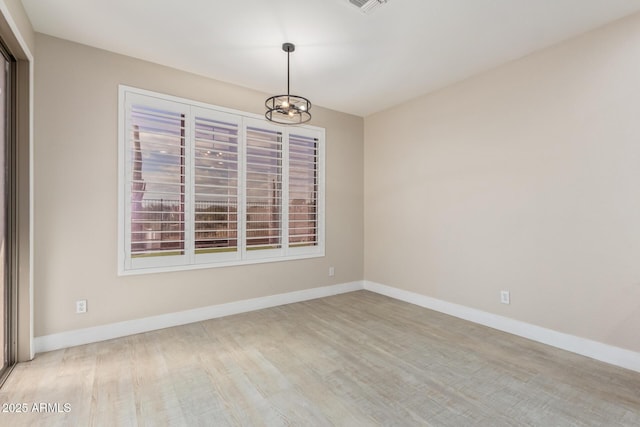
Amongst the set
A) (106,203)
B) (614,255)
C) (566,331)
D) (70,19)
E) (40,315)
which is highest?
(70,19)

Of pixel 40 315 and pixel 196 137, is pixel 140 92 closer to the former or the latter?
pixel 196 137

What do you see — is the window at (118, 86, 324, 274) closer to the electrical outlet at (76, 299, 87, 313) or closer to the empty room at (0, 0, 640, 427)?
the empty room at (0, 0, 640, 427)

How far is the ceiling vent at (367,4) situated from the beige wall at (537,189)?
1.79 m

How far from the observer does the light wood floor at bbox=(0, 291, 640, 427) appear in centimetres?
188

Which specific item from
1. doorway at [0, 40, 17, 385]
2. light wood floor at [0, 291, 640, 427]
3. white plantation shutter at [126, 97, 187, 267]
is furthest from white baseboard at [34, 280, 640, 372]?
white plantation shutter at [126, 97, 187, 267]

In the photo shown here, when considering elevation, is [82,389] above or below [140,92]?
below

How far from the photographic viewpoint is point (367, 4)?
2326 millimetres

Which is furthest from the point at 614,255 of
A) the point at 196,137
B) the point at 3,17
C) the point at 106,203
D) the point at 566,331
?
the point at 3,17

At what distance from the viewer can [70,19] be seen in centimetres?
257

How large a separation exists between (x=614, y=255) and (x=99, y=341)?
4.76m

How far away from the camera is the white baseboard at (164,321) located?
2794 millimetres

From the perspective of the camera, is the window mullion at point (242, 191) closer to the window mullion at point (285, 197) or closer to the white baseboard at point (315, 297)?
the window mullion at point (285, 197)

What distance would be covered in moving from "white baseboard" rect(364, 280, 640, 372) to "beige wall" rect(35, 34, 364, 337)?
2.74 m

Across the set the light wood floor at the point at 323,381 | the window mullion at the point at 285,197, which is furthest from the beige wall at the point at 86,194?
the window mullion at the point at 285,197
